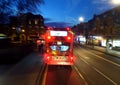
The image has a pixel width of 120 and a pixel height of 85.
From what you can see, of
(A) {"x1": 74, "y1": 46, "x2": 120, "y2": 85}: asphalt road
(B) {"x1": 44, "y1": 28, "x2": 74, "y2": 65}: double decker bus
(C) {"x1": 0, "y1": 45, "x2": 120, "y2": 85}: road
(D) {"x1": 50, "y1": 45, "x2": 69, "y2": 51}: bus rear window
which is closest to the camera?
(C) {"x1": 0, "y1": 45, "x2": 120, "y2": 85}: road

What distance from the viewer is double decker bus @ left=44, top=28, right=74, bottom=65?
963 inches

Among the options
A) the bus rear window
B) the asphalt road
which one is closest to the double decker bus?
the bus rear window

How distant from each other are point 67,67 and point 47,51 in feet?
9.55

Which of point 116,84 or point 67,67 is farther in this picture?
point 67,67

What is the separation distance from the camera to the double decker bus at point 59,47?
24.5 metres

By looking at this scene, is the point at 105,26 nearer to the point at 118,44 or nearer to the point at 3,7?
the point at 118,44

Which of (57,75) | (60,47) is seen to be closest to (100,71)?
(60,47)

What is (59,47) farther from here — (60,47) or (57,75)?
(57,75)

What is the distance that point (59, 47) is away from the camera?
2478 cm

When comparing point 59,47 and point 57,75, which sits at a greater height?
point 59,47

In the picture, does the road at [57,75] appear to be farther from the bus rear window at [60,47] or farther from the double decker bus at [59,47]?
the bus rear window at [60,47]

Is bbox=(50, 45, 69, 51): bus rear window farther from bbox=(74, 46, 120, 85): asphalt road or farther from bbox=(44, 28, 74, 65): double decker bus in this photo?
bbox=(74, 46, 120, 85): asphalt road

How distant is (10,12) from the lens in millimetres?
32219

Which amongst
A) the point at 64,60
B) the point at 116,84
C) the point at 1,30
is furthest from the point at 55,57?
the point at 1,30
